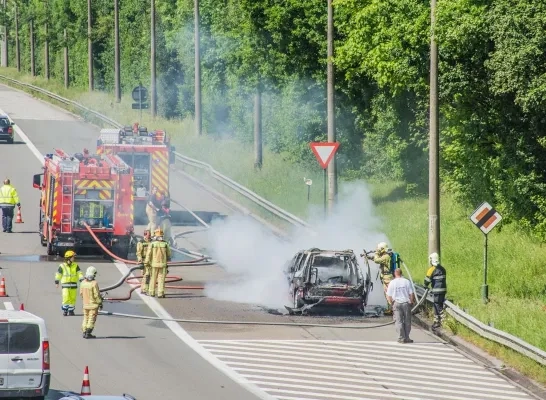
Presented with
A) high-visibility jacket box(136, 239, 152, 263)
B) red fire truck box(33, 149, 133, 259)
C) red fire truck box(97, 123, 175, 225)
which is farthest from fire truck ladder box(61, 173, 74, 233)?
red fire truck box(97, 123, 175, 225)

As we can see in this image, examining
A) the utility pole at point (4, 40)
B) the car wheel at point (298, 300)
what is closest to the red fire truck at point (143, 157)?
the car wheel at point (298, 300)

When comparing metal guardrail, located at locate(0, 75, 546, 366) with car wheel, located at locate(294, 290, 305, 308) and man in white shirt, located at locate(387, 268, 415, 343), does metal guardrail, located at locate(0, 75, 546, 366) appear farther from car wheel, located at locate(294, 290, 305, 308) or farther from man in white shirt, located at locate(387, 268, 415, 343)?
car wheel, located at locate(294, 290, 305, 308)

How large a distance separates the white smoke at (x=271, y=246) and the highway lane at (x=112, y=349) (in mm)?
2897

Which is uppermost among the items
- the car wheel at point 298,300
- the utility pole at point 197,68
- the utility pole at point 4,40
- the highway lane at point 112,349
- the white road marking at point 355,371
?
the utility pole at point 4,40

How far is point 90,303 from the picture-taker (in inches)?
1041

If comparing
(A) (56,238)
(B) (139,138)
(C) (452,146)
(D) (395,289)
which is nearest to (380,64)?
(C) (452,146)

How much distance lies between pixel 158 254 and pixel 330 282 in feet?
13.8

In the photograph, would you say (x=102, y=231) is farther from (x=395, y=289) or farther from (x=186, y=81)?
(x=186, y=81)

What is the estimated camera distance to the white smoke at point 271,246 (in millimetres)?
32844

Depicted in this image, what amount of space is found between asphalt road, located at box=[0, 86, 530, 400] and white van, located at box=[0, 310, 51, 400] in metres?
1.95

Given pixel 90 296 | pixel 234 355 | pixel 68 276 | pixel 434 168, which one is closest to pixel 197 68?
pixel 434 168

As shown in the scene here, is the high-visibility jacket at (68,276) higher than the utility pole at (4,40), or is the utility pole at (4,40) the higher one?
the utility pole at (4,40)

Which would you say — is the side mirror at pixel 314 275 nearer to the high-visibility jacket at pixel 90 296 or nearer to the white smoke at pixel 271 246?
the white smoke at pixel 271 246

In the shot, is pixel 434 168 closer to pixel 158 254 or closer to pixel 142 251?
pixel 158 254
